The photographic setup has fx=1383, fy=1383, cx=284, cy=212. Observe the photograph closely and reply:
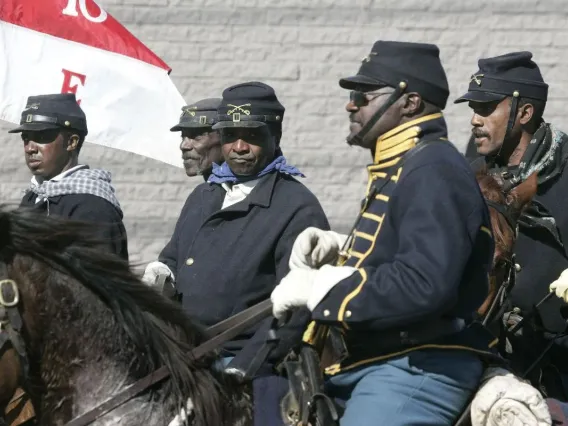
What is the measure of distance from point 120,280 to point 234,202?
161cm

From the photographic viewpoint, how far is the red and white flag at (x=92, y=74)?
7.85 meters

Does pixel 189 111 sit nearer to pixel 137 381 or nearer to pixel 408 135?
pixel 408 135

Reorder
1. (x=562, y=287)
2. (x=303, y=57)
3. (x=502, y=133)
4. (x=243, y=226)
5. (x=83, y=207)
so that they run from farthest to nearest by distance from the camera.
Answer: (x=303, y=57)
(x=83, y=207)
(x=502, y=133)
(x=243, y=226)
(x=562, y=287)

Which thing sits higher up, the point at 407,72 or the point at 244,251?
the point at 407,72

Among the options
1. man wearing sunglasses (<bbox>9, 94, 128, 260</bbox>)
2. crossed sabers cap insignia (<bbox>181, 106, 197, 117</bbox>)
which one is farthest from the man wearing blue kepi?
crossed sabers cap insignia (<bbox>181, 106, 197, 117</bbox>)

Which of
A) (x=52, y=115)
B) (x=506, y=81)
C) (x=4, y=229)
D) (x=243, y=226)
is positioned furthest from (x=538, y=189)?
(x=4, y=229)

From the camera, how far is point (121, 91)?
25.9ft

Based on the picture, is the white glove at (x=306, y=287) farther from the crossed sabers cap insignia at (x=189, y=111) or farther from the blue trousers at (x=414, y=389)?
the crossed sabers cap insignia at (x=189, y=111)

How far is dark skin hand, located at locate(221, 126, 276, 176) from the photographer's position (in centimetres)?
568

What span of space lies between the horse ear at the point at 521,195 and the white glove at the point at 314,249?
1116mm

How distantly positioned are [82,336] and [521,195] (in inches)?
77.3

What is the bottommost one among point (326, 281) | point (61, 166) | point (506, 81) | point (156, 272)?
point (156, 272)

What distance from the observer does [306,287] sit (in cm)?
402

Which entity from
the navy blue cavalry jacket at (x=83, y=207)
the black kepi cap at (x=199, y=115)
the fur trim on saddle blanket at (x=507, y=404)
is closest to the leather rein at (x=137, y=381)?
the fur trim on saddle blanket at (x=507, y=404)
